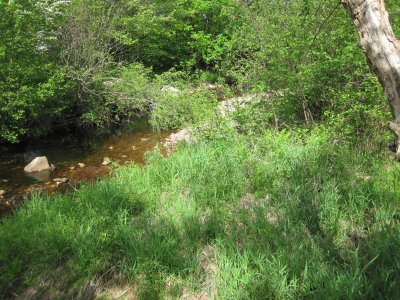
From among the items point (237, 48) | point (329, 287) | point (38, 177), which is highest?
point (237, 48)

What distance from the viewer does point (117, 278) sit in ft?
11.3

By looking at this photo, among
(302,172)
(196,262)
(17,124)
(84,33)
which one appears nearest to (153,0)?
(84,33)

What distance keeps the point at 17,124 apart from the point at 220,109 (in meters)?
6.59

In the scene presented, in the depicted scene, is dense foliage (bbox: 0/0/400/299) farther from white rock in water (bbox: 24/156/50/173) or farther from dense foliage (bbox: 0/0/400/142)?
white rock in water (bbox: 24/156/50/173)

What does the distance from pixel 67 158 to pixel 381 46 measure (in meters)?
9.75

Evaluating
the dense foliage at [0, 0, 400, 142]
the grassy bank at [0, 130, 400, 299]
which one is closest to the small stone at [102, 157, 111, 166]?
the dense foliage at [0, 0, 400, 142]

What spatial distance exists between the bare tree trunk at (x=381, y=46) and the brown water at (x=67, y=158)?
6542mm

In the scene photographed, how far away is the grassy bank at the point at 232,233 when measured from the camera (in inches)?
117

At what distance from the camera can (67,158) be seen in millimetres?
10344

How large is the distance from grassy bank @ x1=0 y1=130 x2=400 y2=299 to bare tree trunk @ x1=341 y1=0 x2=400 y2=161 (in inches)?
54.4

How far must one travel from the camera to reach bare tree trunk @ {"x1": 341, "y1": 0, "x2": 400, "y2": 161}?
2.02m

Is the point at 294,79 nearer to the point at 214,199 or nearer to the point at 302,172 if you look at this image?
the point at 302,172

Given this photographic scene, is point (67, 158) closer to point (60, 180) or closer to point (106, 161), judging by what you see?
point (106, 161)

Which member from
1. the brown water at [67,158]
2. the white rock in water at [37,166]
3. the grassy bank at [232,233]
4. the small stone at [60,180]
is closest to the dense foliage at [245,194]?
the grassy bank at [232,233]
